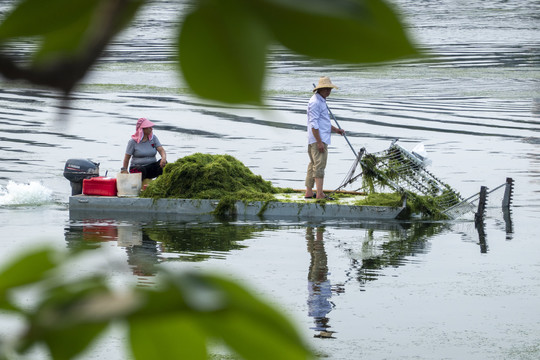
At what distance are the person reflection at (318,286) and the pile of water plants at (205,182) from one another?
1882 millimetres

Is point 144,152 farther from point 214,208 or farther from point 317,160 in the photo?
point 317,160

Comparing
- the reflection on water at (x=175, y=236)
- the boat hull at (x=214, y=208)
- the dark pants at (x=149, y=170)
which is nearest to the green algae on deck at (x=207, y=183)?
the boat hull at (x=214, y=208)

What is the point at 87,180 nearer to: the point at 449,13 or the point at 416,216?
the point at 416,216

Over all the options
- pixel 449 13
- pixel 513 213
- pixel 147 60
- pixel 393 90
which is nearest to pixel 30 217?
pixel 513 213

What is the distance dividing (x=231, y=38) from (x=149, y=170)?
16408 mm

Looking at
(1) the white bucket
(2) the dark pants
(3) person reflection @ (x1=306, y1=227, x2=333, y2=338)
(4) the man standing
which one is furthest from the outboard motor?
(3) person reflection @ (x1=306, y1=227, x2=333, y2=338)

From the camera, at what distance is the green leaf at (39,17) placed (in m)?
0.54

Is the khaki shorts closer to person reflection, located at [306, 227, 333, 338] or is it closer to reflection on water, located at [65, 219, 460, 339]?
reflection on water, located at [65, 219, 460, 339]

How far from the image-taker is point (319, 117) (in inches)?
607

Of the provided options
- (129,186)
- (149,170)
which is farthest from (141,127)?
(129,186)

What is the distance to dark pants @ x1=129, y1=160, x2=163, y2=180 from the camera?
657 inches

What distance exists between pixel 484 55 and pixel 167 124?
32.4 m

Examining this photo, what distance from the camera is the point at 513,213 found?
56.9ft

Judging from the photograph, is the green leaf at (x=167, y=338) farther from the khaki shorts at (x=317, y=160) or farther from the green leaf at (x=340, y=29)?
the khaki shorts at (x=317, y=160)
